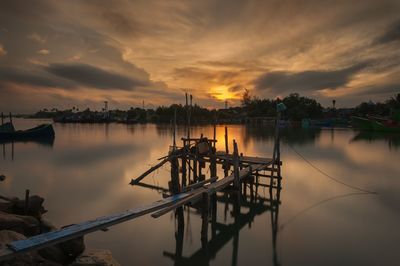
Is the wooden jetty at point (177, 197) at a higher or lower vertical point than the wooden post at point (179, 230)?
higher

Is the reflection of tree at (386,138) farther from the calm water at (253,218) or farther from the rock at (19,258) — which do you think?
the rock at (19,258)

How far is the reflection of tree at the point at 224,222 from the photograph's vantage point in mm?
9258

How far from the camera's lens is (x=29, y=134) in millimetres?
45219

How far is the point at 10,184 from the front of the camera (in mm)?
18453

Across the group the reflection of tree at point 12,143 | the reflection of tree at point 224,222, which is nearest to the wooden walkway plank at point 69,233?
the reflection of tree at point 224,222

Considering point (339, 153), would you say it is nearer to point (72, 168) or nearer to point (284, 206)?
point (284, 206)

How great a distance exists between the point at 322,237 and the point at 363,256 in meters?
1.53

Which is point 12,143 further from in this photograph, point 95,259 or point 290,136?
point 290,136

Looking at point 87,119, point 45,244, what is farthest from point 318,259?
point 87,119

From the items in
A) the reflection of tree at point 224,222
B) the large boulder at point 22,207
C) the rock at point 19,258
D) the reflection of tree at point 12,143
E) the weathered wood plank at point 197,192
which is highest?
the weathered wood plank at point 197,192

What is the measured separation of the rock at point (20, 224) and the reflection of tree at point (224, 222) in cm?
408

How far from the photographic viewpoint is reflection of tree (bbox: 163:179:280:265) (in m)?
9.26

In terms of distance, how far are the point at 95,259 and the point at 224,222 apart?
6.11 meters

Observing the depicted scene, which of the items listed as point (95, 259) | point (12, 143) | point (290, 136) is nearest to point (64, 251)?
point (95, 259)
